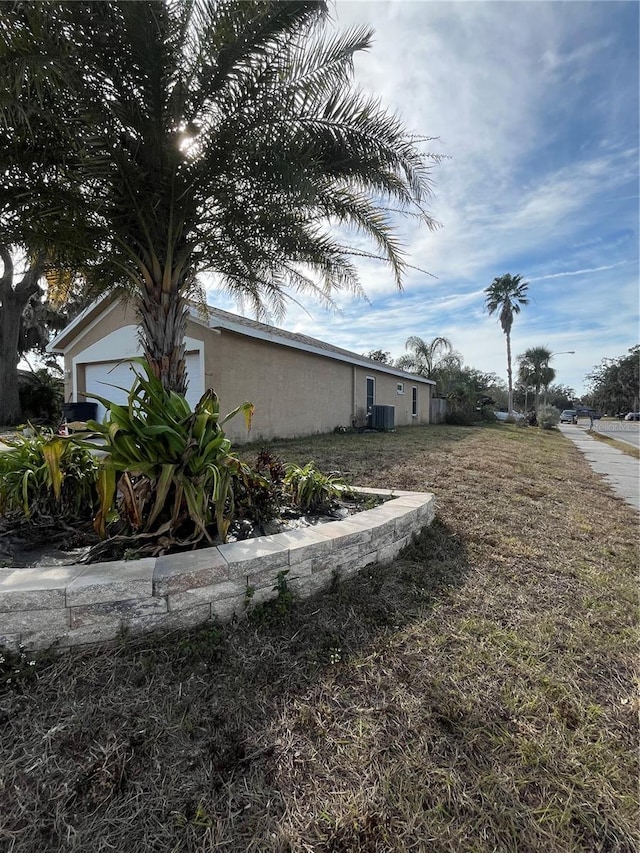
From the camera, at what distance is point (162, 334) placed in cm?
362

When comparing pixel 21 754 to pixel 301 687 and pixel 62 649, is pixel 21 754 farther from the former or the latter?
pixel 301 687

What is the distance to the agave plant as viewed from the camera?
2230mm

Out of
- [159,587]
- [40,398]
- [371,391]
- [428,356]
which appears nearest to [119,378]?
[40,398]

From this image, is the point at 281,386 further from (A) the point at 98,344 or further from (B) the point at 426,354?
(B) the point at 426,354

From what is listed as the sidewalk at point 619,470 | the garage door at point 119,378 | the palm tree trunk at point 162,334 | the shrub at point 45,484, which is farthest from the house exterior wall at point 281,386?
the sidewalk at point 619,470

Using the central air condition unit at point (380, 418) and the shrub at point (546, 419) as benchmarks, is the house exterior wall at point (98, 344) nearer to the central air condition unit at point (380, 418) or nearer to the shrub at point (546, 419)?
the central air condition unit at point (380, 418)

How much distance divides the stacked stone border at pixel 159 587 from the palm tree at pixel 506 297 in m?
31.7

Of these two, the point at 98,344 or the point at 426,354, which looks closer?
the point at 98,344

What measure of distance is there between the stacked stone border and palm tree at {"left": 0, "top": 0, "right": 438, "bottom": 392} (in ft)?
7.05

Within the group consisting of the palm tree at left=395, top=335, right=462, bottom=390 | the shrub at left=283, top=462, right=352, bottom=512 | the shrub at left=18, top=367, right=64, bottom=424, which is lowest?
the shrub at left=283, top=462, right=352, bottom=512

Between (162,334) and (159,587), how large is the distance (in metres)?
2.57

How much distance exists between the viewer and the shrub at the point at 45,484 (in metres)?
2.67

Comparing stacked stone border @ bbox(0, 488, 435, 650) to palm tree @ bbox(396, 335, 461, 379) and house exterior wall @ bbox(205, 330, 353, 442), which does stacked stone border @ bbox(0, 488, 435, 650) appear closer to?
house exterior wall @ bbox(205, 330, 353, 442)

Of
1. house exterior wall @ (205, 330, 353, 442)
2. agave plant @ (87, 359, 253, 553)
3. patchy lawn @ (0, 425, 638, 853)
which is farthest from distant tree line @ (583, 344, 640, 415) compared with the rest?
agave plant @ (87, 359, 253, 553)
